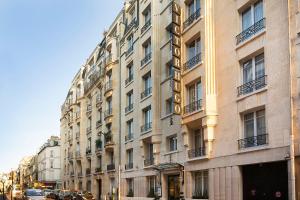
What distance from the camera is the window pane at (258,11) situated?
2375cm

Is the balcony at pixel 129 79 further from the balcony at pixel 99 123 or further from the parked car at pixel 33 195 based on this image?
the parked car at pixel 33 195

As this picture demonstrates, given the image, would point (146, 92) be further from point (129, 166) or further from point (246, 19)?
point (246, 19)

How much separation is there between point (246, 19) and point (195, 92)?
251 inches

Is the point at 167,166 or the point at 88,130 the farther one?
the point at 88,130

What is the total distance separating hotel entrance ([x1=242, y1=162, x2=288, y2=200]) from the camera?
21.7 meters

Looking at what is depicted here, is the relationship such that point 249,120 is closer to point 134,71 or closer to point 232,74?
point 232,74

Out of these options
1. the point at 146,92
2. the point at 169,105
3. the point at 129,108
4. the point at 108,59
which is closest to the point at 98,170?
the point at 108,59

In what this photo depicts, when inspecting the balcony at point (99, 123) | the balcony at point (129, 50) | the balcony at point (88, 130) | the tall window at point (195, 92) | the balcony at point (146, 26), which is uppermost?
the balcony at point (146, 26)

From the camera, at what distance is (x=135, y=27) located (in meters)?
42.3

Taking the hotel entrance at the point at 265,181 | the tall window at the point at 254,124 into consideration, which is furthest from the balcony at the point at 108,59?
the hotel entrance at the point at 265,181

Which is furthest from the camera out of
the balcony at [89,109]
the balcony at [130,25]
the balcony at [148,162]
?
the balcony at [89,109]

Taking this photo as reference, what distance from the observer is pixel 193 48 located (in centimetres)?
3073

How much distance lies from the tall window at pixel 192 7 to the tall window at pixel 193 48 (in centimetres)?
187

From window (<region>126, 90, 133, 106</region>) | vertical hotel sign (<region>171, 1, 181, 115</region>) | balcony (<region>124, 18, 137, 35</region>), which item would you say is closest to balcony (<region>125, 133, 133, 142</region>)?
window (<region>126, 90, 133, 106</region>)
